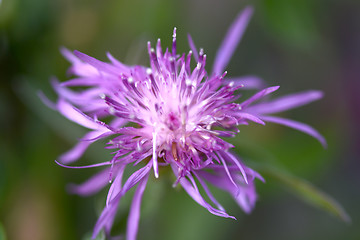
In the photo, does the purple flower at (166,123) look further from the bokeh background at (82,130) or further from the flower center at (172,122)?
the bokeh background at (82,130)

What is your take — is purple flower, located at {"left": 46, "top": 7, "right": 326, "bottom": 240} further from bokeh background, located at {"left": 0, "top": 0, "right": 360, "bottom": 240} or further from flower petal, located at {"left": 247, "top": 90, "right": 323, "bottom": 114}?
bokeh background, located at {"left": 0, "top": 0, "right": 360, "bottom": 240}

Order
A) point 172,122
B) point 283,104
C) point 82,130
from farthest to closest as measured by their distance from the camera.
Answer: point 82,130 → point 283,104 → point 172,122

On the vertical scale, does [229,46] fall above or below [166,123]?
above

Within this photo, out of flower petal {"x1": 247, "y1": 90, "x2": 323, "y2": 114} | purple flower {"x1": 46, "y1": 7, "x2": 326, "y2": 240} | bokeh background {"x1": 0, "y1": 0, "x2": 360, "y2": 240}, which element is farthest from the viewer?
bokeh background {"x1": 0, "y1": 0, "x2": 360, "y2": 240}

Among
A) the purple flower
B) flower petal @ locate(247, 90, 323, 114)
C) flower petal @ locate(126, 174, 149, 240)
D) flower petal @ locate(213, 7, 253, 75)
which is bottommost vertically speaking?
flower petal @ locate(126, 174, 149, 240)

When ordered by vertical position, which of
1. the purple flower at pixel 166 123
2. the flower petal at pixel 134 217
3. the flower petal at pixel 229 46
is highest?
the flower petal at pixel 229 46

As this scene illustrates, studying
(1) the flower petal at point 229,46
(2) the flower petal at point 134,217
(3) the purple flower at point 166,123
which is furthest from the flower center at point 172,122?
(1) the flower petal at point 229,46

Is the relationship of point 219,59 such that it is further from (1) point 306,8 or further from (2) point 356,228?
(2) point 356,228

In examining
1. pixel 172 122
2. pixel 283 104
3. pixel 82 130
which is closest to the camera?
pixel 172 122

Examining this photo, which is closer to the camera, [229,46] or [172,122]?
[172,122]

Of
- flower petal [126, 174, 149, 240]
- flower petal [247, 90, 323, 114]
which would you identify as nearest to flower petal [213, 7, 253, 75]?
flower petal [247, 90, 323, 114]

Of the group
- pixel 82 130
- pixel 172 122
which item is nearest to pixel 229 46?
pixel 172 122

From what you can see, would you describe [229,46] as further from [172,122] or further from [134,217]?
[134,217]
